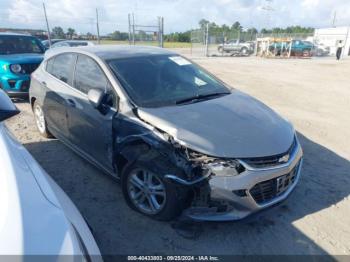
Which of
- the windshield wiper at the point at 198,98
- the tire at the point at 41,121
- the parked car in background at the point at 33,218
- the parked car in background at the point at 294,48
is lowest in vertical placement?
the parked car in background at the point at 294,48

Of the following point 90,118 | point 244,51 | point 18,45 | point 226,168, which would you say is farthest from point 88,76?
point 244,51

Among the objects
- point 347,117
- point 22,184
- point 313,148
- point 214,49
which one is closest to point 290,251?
point 22,184

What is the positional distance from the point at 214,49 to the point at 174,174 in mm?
33529

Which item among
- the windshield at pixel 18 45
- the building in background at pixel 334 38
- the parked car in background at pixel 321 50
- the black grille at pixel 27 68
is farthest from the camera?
the building in background at pixel 334 38

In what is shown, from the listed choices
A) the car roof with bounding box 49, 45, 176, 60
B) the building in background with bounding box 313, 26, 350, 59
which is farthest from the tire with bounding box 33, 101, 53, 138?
the building in background with bounding box 313, 26, 350, 59

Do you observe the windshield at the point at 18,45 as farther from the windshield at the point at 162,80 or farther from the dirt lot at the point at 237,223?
the windshield at the point at 162,80

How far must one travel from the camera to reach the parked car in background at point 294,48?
27.9m

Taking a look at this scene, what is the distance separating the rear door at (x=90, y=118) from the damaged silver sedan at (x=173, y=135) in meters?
0.01

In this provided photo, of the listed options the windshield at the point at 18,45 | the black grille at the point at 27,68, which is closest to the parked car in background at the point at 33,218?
the black grille at the point at 27,68

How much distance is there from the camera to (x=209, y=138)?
2719mm

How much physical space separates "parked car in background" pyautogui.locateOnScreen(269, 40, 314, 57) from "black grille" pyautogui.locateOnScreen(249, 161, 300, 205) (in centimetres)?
2748

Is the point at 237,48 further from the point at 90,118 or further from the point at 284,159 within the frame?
the point at 284,159

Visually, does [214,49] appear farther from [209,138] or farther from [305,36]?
[209,138]

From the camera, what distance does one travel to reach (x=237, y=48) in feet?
102
